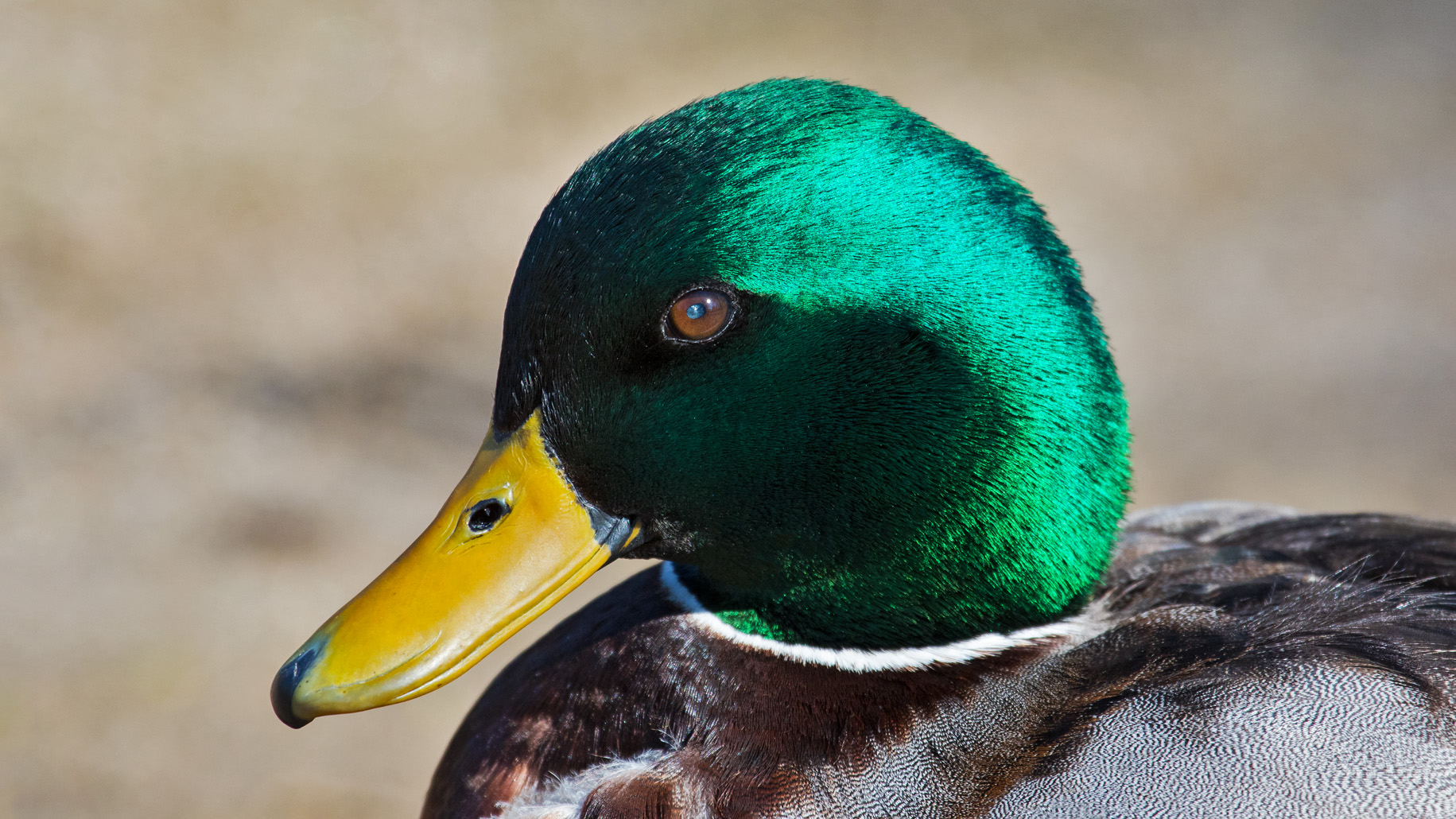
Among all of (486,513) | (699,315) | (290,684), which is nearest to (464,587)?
(486,513)

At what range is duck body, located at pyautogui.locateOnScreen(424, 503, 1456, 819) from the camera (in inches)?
46.3

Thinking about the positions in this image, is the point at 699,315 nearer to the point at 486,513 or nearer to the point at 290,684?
Result: the point at 486,513

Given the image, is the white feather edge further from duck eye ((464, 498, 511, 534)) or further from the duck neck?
duck eye ((464, 498, 511, 534))

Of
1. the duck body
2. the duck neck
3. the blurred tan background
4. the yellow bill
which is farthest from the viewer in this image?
the blurred tan background

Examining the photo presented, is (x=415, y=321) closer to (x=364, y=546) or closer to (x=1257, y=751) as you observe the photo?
(x=364, y=546)

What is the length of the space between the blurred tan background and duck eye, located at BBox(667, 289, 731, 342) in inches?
70.0

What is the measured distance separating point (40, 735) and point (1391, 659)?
2.62 meters

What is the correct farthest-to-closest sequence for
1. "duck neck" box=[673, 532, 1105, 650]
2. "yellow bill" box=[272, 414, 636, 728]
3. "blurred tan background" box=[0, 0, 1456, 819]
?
"blurred tan background" box=[0, 0, 1456, 819], "duck neck" box=[673, 532, 1105, 650], "yellow bill" box=[272, 414, 636, 728]

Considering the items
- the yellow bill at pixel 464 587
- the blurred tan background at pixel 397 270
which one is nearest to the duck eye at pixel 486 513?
the yellow bill at pixel 464 587

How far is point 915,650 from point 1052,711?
0.57 feet

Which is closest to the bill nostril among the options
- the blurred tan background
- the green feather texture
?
the green feather texture

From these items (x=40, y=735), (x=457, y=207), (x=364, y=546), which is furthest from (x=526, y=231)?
(x=40, y=735)

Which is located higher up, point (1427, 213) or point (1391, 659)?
point (1427, 213)

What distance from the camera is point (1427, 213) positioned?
466 cm
